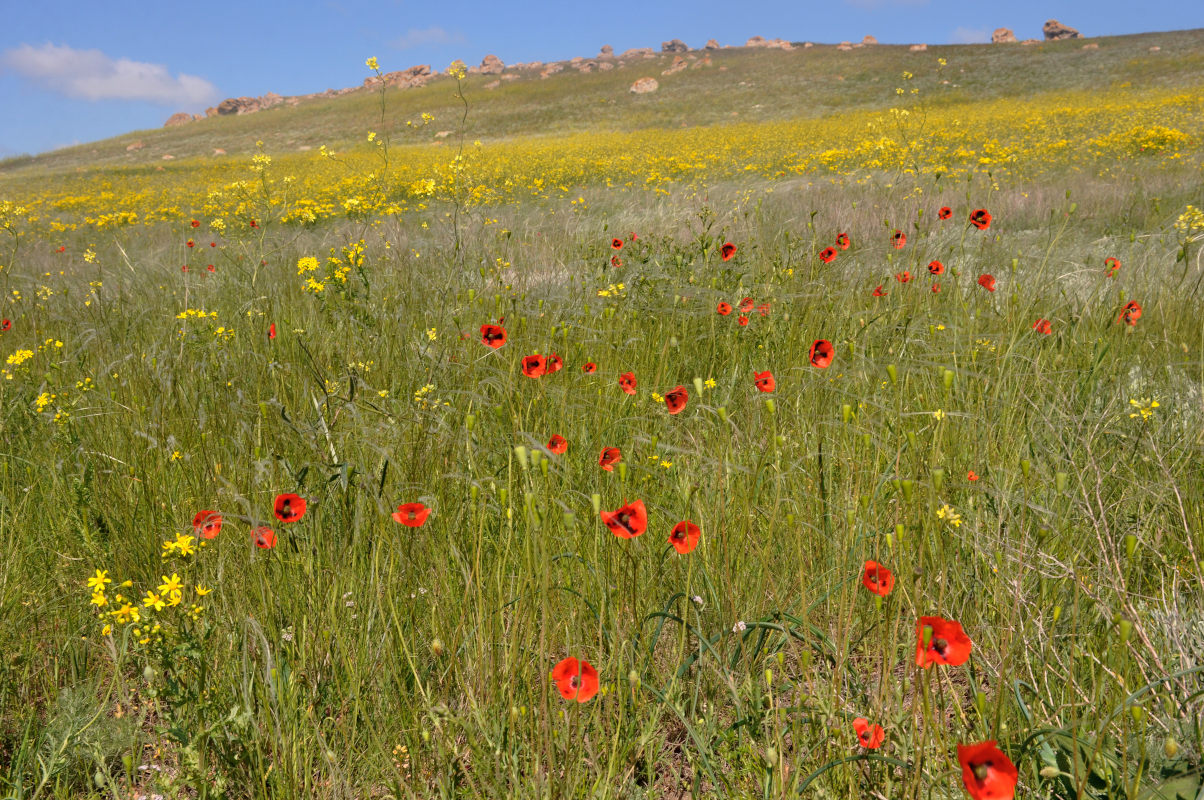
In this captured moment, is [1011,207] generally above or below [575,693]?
above

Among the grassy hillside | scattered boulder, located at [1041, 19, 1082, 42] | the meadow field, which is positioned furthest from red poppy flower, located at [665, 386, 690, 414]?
scattered boulder, located at [1041, 19, 1082, 42]

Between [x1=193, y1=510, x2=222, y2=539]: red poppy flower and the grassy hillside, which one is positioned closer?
[x1=193, y1=510, x2=222, y2=539]: red poppy flower

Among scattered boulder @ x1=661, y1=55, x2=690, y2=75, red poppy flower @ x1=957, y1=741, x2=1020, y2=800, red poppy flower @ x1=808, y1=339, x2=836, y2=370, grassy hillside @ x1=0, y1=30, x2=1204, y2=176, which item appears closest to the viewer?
red poppy flower @ x1=957, y1=741, x2=1020, y2=800

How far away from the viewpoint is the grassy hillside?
3127 cm

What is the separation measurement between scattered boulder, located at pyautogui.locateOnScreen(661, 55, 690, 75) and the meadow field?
175 feet

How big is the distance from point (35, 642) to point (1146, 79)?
38.7 m

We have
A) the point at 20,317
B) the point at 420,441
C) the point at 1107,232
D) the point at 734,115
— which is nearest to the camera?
the point at 420,441

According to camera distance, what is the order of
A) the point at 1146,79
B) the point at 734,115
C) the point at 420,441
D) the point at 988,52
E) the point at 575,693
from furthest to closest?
1. the point at 988,52
2. the point at 734,115
3. the point at 1146,79
4. the point at 420,441
5. the point at 575,693

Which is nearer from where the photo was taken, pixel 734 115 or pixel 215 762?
pixel 215 762

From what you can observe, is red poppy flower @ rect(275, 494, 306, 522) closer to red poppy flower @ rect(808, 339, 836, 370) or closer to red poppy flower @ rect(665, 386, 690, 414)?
red poppy flower @ rect(665, 386, 690, 414)

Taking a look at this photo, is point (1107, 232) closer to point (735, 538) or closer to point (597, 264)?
point (597, 264)

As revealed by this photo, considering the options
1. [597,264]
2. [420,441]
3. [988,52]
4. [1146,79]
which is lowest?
[420,441]

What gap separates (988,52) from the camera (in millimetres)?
42375

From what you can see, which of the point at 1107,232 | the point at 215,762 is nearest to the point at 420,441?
the point at 215,762
